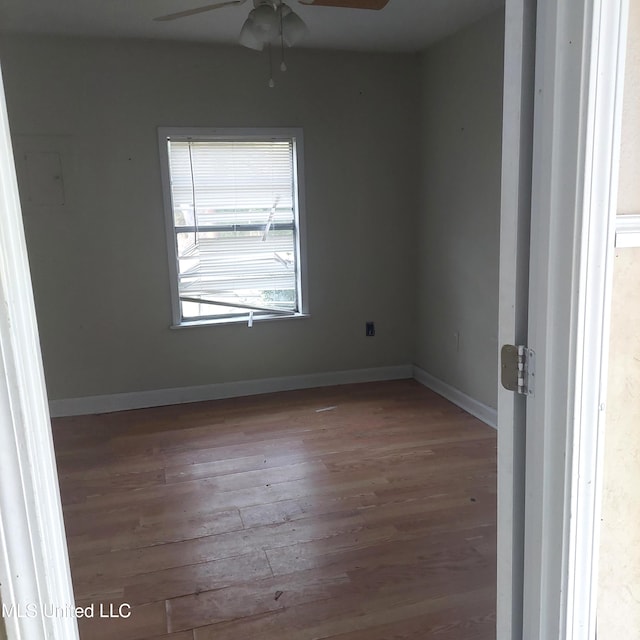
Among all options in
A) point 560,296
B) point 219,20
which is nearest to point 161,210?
point 219,20

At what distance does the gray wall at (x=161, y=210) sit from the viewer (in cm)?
362

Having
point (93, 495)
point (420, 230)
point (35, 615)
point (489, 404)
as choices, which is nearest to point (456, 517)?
point (489, 404)

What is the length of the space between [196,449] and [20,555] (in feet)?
8.45

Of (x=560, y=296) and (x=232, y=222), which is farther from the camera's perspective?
(x=232, y=222)

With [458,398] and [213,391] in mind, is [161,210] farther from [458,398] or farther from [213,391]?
[458,398]

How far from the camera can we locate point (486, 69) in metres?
3.30

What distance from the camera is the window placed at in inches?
152

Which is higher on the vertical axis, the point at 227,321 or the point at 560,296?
the point at 560,296

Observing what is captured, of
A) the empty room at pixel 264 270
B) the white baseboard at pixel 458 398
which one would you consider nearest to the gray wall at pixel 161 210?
the empty room at pixel 264 270

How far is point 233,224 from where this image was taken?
4.03m

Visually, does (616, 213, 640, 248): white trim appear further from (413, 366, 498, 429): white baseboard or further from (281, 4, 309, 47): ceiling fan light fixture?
A: (413, 366, 498, 429): white baseboard

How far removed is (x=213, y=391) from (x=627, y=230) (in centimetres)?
354

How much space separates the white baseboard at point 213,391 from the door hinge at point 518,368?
3300 millimetres

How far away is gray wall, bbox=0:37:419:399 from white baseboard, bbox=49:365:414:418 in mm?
62
